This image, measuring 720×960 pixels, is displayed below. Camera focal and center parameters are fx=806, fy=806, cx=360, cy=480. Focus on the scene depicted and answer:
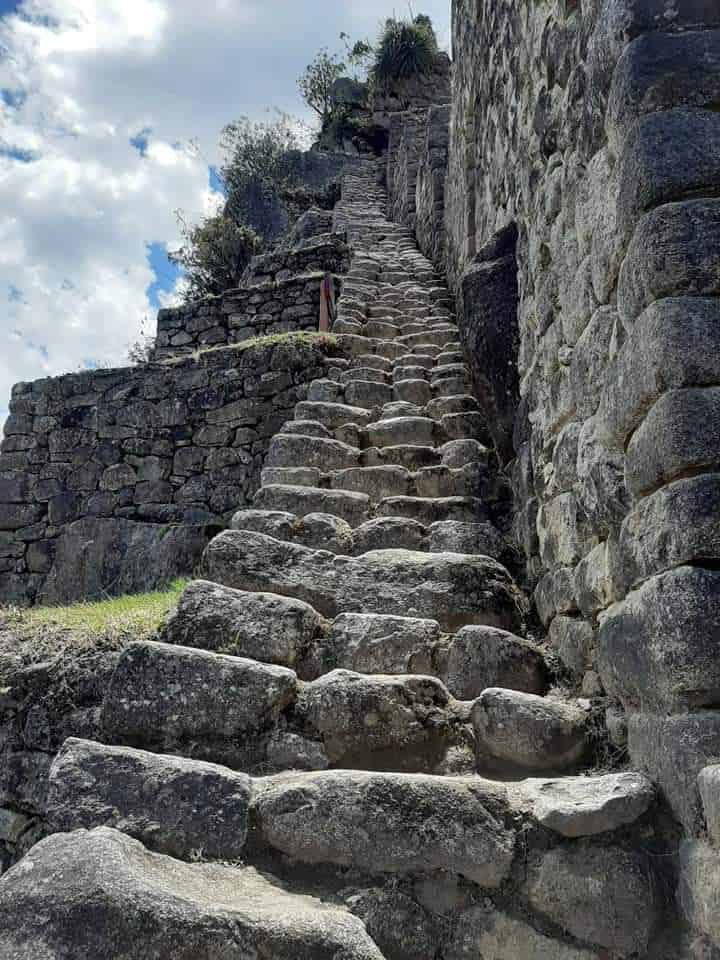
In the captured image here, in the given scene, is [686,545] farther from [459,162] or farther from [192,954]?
[459,162]

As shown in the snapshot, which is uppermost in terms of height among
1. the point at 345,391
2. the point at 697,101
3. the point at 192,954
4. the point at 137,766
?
the point at 345,391

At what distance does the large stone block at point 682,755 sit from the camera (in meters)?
1.47

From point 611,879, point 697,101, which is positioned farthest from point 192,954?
point 697,101

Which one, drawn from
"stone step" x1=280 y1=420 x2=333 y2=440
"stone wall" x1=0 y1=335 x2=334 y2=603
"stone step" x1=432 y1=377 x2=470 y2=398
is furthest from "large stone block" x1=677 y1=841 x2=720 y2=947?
"stone wall" x1=0 y1=335 x2=334 y2=603

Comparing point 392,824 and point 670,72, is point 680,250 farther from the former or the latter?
point 392,824

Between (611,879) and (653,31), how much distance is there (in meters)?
1.89

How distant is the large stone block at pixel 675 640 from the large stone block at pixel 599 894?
0.32 meters

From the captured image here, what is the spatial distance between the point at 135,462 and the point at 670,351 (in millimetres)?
4773

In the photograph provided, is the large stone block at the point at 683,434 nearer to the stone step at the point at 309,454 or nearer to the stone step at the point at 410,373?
the stone step at the point at 309,454

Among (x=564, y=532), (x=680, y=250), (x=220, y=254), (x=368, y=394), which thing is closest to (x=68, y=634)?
(x=564, y=532)

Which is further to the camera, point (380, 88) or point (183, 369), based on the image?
point (380, 88)

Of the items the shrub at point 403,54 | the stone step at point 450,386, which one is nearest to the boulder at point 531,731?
the stone step at point 450,386

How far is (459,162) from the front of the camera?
6.71m

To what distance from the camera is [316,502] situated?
11.3 feet
